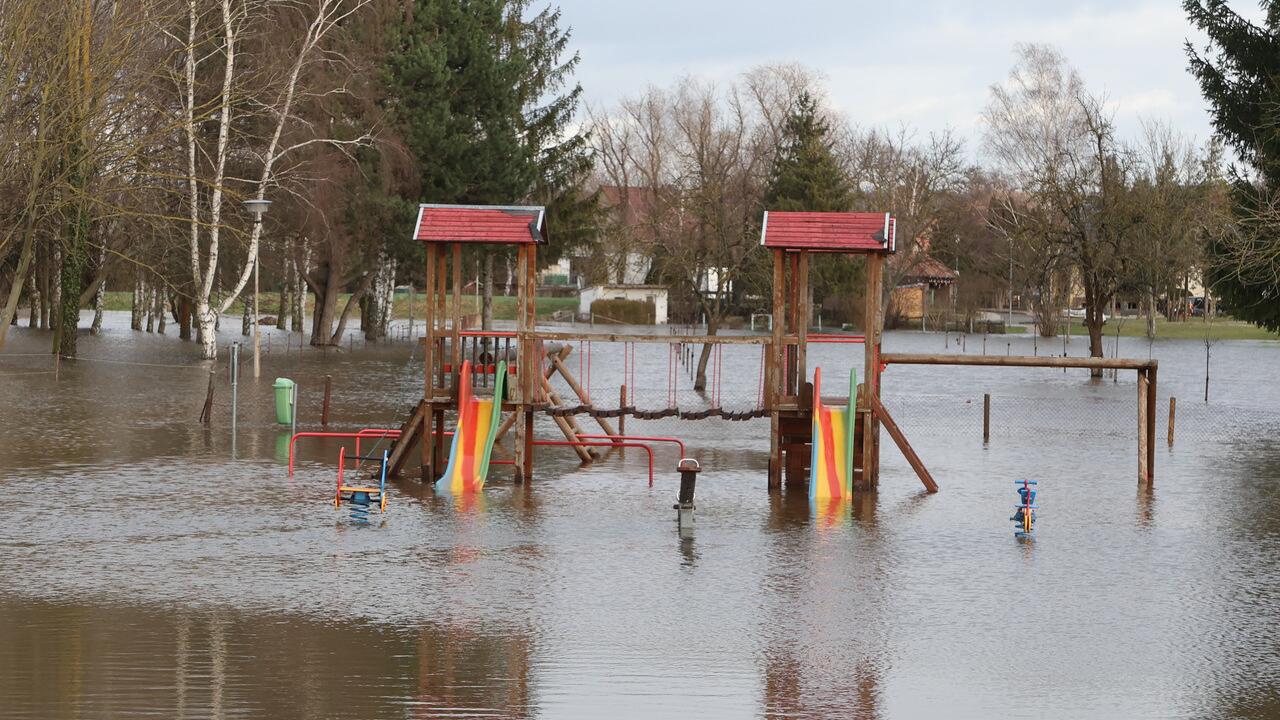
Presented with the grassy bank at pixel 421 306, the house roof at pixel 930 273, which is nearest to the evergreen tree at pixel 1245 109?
the house roof at pixel 930 273

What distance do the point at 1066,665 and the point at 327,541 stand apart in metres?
7.81

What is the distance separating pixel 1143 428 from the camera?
2164cm

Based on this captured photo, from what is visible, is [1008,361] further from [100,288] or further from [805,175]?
[805,175]

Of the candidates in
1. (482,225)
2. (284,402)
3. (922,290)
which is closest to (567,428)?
(482,225)

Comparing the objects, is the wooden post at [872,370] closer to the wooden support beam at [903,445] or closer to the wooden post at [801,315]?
the wooden support beam at [903,445]

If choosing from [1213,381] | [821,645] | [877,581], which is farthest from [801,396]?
[1213,381]

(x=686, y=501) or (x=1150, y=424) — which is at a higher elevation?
(x=1150, y=424)

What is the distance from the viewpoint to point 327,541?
15.1 m

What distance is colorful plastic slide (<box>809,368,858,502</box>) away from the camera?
63.6ft

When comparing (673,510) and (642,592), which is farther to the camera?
(673,510)

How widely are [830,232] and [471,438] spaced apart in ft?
18.5

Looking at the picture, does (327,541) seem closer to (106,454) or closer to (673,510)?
(673,510)

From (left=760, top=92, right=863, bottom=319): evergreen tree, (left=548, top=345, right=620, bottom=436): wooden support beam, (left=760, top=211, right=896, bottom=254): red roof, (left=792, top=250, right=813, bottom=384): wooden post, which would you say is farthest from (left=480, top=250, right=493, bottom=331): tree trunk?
(left=760, top=211, right=896, bottom=254): red roof

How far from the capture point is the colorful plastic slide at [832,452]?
19.4 m
